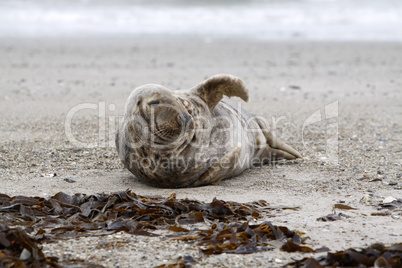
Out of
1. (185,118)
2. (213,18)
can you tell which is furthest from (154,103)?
(213,18)

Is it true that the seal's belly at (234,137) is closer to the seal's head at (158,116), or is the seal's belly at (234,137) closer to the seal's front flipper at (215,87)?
the seal's front flipper at (215,87)

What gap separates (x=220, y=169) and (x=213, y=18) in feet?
68.4

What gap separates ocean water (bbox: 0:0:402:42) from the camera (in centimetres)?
2167

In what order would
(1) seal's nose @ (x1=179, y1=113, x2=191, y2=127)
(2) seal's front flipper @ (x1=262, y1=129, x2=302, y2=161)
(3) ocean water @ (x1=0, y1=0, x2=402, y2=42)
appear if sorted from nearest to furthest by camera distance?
(1) seal's nose @ (x1=179, y1=113, x2=191, y2=127)
(2) seal's front flipper @ (x1=262, y1=129, x2=302, y2=161)
(3) ocean water @ (x1=0, y1=0, x2=402, y2=42)

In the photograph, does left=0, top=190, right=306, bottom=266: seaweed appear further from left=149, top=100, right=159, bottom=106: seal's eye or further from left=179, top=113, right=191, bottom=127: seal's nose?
left=149, top=100, right=159, bottom=106: seal's eye

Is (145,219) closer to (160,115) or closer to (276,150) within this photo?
(160,115)

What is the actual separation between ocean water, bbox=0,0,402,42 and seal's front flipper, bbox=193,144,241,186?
15.3 metres

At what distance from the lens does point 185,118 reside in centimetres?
497

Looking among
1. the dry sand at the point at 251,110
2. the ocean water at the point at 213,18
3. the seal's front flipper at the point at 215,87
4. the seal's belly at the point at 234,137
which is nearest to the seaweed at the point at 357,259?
the dry sand at the point at 251,110

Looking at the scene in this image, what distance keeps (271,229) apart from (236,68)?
32.6 feet

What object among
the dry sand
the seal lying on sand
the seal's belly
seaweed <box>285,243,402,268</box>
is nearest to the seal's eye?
the seal lying on sand

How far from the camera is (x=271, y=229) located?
12.9 ft

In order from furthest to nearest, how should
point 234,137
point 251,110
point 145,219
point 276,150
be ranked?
point 251,110
point 276,150
point 234,137
point 145,219

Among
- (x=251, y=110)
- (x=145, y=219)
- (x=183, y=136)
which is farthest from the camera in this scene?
(x=251, y=110)
